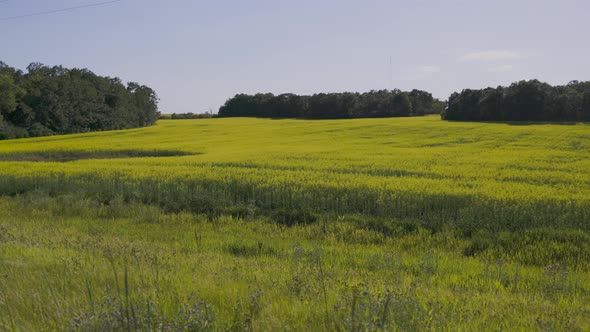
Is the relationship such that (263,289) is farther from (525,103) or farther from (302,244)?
(525,103)

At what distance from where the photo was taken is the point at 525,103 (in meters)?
54.9

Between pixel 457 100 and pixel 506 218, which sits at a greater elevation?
pixel 457 100

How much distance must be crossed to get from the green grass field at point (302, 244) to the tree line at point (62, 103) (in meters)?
44.4

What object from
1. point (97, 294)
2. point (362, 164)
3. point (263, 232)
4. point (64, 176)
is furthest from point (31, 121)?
point (97, 294)

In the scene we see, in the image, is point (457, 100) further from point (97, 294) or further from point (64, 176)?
point (97, 294)

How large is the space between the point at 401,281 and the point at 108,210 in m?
9.49

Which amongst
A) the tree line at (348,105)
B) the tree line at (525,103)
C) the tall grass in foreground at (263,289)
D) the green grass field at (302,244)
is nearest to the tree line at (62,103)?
the tree line at (348,105)

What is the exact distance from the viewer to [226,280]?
4617 millimetres

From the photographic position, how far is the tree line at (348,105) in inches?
3189

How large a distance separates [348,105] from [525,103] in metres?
34.8

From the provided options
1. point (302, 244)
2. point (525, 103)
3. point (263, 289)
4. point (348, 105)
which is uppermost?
point (348, 105)

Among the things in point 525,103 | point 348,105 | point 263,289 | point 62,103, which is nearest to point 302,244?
point 263,289

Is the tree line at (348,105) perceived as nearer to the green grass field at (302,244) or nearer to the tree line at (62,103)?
the tree line at (62,103)

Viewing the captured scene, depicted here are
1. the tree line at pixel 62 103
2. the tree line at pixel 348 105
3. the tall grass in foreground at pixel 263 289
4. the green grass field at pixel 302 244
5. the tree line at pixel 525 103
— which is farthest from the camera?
the tree line at pixel 348 105
